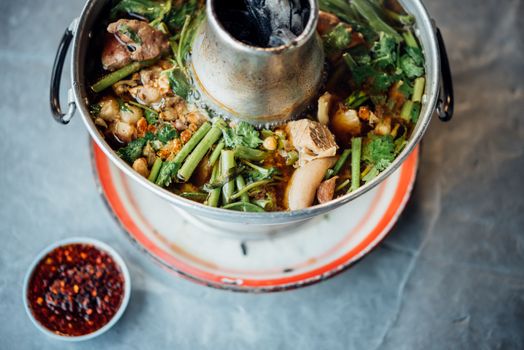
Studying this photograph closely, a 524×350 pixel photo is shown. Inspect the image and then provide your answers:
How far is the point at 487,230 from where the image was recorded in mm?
2285

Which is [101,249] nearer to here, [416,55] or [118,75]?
[118,75]

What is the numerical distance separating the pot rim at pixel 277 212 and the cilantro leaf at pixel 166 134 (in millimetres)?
177

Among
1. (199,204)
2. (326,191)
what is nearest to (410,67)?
(326,191)

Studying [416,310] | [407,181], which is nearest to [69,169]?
[407,181]

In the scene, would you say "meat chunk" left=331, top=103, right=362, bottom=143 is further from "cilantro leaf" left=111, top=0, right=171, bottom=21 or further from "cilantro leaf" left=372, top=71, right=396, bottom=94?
"cilantro leaf" left=111, top=0, right=171, bottom=21

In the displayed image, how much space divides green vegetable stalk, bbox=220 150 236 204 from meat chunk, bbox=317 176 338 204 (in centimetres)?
26

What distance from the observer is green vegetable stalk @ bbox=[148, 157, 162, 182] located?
165cm

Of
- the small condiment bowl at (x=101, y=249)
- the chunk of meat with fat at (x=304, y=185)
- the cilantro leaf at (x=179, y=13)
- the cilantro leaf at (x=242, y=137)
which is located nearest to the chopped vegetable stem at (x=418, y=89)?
the chunk of meat with fat at (x=304, y=185)

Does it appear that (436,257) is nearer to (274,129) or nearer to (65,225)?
(274,129)

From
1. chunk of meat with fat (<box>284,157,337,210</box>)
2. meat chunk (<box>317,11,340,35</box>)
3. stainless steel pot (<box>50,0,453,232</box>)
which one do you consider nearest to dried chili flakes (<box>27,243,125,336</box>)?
stainless steel pot (<box>50,0,453,232</box>)

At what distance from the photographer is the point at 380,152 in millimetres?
1678

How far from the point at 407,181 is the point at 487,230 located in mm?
454

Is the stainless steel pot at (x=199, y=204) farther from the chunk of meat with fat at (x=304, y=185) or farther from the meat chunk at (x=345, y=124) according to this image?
the meat chunk at (x=345, y=124)

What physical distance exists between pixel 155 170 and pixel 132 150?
93mm
